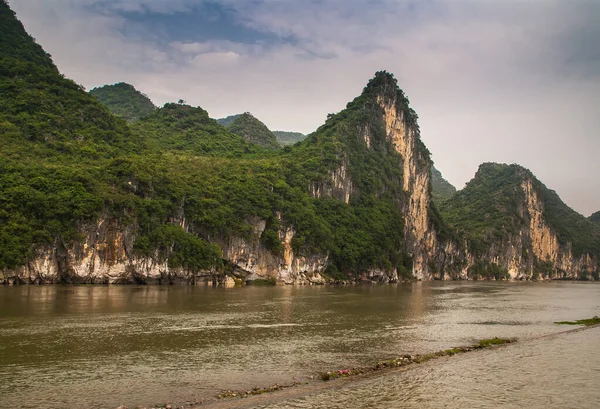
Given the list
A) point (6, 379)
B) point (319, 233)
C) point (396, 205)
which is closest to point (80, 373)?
point (6, 379)

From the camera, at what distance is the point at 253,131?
146 metres

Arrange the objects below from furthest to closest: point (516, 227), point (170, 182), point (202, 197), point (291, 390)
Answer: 1. point (516, 227)
2. point (202, 197)
3. point (170, 182)
4. point (291, 390)

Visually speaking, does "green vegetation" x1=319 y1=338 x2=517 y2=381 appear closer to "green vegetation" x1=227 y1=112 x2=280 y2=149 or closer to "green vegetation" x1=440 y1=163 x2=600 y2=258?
"green vegetation" x1=440 y1=163 x2=600 y2=258

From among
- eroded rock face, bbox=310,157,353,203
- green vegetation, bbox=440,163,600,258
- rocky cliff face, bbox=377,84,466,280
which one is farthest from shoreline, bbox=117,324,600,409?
green vegetation, bbox=440,163,600,258

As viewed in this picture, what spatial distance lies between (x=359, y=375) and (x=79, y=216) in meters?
41.3

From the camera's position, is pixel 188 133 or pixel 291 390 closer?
pixel 291 390

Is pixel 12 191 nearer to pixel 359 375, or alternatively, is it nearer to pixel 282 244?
pixel 282 244

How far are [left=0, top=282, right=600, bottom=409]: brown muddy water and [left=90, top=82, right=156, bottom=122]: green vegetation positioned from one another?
110463 mm

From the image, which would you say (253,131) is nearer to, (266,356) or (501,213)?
(501,213)

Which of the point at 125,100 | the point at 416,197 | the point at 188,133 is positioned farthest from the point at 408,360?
the point at 125,100

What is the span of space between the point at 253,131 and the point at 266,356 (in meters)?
130

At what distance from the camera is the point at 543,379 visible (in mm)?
16703

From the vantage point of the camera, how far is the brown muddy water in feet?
46.1

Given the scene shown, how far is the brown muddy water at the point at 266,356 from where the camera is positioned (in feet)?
46.1
